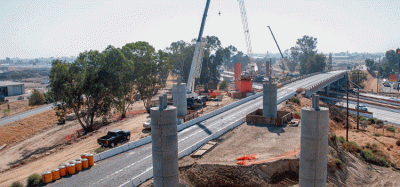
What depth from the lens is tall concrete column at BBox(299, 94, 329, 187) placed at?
19.4m

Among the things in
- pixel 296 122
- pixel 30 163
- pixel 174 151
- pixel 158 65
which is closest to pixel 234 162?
pixel 174 151

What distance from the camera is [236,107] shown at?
5506 cm

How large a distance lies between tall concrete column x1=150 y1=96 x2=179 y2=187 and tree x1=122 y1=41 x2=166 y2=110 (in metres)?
39.5

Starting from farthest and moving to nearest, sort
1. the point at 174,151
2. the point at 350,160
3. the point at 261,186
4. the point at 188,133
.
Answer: the point at 188,133
the point at 350,160
the point at 261,186
the point at 174,151

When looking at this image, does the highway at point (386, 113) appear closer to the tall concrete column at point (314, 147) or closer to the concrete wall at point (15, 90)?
the tall concrete column at point (314, 147)

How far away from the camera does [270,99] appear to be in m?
40.8

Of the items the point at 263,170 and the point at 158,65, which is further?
the point at 158,65

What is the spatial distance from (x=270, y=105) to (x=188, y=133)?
12.7 meters

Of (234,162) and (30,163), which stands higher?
(234,162)

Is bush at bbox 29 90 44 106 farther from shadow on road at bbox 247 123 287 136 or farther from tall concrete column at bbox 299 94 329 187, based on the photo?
tall concrete column at bbox 299 94 329 187

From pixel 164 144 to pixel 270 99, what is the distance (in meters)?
24.3

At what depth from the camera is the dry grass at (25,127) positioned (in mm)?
51450

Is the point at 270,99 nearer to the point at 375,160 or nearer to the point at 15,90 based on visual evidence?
the point at 375,160

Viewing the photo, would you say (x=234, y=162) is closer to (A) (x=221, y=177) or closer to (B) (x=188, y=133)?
(A) (x=221, y=177)
